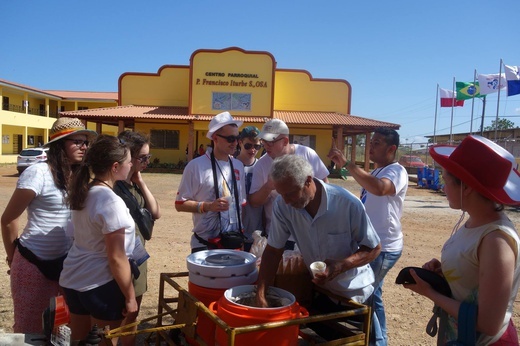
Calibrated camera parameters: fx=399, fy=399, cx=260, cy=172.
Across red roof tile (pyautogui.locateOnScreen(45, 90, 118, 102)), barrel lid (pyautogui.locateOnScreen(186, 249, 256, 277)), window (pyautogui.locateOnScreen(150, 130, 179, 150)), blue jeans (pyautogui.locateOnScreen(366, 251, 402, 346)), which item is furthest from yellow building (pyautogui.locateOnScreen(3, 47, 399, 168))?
barrel lid (pyautogui.locateOnScreen(186, 249, 256, 277))

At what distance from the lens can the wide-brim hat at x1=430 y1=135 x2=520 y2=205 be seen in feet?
5.76

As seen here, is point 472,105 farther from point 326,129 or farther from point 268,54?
point 268,54

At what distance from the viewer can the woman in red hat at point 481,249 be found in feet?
5.48

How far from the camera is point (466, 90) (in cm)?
2752

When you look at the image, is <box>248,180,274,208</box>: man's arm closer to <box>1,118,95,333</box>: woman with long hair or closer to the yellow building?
<box>1,118,95,333</box>: woman with long hair

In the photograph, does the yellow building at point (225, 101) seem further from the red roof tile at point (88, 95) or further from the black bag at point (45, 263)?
the black bag at point (45, 263)

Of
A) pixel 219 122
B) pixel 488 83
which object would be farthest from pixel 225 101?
pixel 219 122

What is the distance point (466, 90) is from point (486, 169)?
29.5 metres

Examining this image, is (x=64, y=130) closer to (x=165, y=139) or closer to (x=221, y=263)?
(x=221, y=263)

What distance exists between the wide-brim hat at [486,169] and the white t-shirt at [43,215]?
241 centimetres

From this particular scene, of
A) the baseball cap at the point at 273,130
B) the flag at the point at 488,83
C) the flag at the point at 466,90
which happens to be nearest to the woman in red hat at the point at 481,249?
the baseball cap at the point at 273,130

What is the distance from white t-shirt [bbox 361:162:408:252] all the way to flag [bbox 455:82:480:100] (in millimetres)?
27118

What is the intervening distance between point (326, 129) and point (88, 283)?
1000 inches

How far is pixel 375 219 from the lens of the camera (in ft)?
10.9
